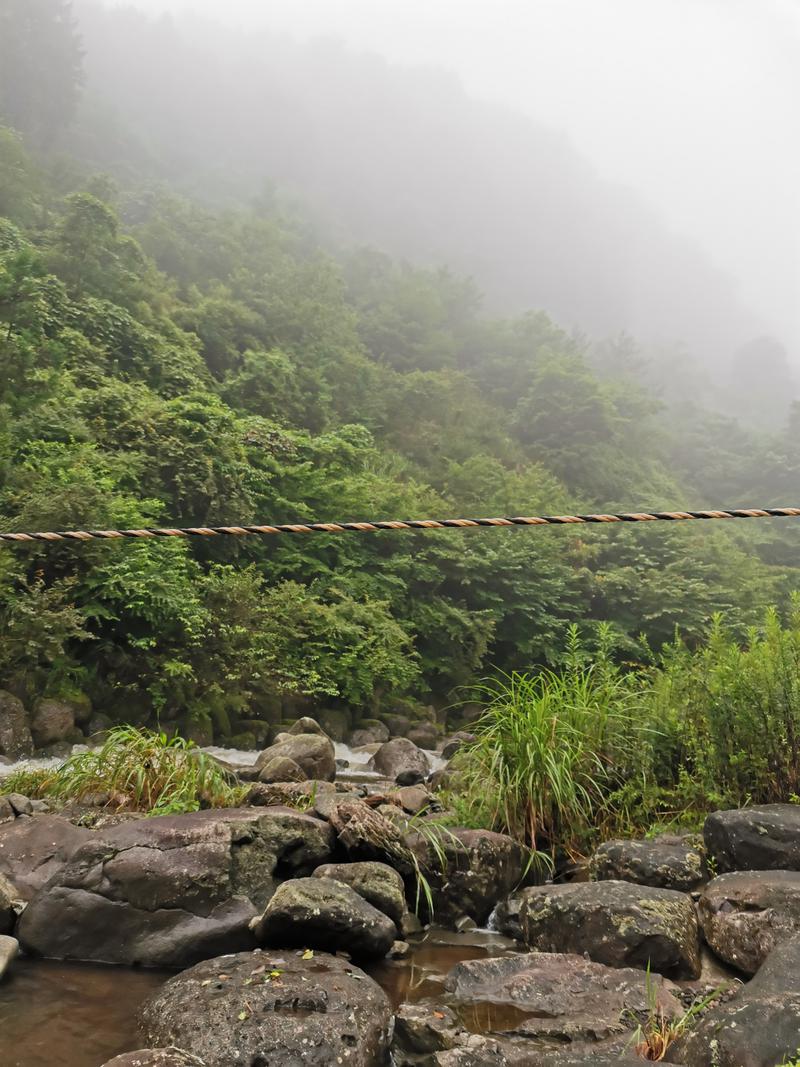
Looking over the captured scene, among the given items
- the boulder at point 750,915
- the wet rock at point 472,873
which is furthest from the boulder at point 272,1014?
the boulder at point 750,915

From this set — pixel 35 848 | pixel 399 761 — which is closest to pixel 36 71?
pixel 399 761

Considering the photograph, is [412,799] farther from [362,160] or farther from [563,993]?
[362,160]

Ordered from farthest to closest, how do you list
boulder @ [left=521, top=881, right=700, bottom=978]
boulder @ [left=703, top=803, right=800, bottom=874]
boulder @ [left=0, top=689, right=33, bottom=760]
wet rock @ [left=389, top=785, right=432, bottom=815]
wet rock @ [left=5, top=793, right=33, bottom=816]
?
boulder @ [left=0, top=689, right=33, bottom=760] → wet rock @ [left=389, top=785, right=432, bottom=815] → wet rock @ [left=5, top=793, right=33, bottom=816] → boulder @ [left=703, top=803, right=800, bottom=874] → boulder @ [left=521, top=881, right=700, bottom=978]

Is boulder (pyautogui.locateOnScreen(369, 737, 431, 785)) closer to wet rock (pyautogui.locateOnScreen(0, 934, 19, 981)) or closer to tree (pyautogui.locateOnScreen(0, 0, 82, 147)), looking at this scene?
wet rock (pyautogui.locateOnScreen(0, 934, 19, 981))

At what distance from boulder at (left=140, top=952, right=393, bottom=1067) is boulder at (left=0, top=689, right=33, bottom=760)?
21.0 ft

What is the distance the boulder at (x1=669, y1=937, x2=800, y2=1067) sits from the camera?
2.05 metres

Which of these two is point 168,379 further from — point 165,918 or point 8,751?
point 165,918

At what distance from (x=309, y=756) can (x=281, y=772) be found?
2.36 ft

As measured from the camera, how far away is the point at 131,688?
10.1 m

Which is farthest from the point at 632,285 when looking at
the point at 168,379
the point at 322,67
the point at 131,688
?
the point at 131,688

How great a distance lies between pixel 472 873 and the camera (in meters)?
4.22

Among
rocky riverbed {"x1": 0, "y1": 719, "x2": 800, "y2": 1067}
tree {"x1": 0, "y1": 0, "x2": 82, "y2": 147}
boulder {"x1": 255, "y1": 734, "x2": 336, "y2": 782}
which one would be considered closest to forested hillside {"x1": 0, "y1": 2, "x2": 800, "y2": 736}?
tree {"x1": 0, "y1": 0, "x2": 82, "y2": 147}

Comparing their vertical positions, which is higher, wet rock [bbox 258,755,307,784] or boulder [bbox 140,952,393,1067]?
boulder [bbox 140,952,393,1067]

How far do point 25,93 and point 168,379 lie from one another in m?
26.1
